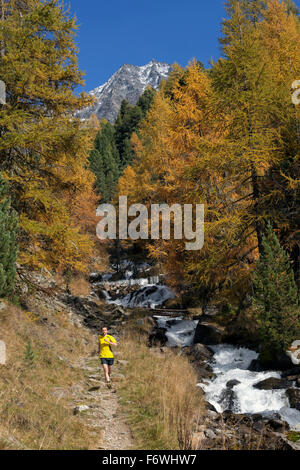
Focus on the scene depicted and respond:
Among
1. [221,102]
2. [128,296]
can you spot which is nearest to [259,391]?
[221,102]

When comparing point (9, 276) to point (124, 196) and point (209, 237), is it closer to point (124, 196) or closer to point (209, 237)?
point (209, 237)

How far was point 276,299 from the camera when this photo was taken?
10086 mm

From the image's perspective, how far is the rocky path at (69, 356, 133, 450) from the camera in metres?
5.68

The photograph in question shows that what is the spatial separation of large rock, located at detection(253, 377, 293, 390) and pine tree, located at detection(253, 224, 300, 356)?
101 centimetres

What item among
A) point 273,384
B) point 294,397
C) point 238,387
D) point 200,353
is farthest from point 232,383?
point 200,353

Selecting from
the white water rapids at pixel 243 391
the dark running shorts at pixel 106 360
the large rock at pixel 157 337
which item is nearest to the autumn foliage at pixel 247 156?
the white water rapids at pixel 243 391

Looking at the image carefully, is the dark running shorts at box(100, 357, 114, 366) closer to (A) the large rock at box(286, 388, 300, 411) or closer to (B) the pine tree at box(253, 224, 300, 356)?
(B) the pine tree at box(253, 224, 300, 356)

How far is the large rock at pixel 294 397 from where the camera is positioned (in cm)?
873

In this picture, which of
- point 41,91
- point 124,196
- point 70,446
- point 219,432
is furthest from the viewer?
point 124,196

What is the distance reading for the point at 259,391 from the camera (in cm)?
995

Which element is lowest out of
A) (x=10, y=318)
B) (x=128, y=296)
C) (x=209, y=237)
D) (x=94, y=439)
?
(x=128, y=296)

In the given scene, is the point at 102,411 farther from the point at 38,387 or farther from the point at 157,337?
the point at 157,337

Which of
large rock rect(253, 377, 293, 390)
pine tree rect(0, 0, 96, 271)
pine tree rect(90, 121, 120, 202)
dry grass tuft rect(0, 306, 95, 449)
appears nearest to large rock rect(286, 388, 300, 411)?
large rock rect(253, 377, 293, 390)
